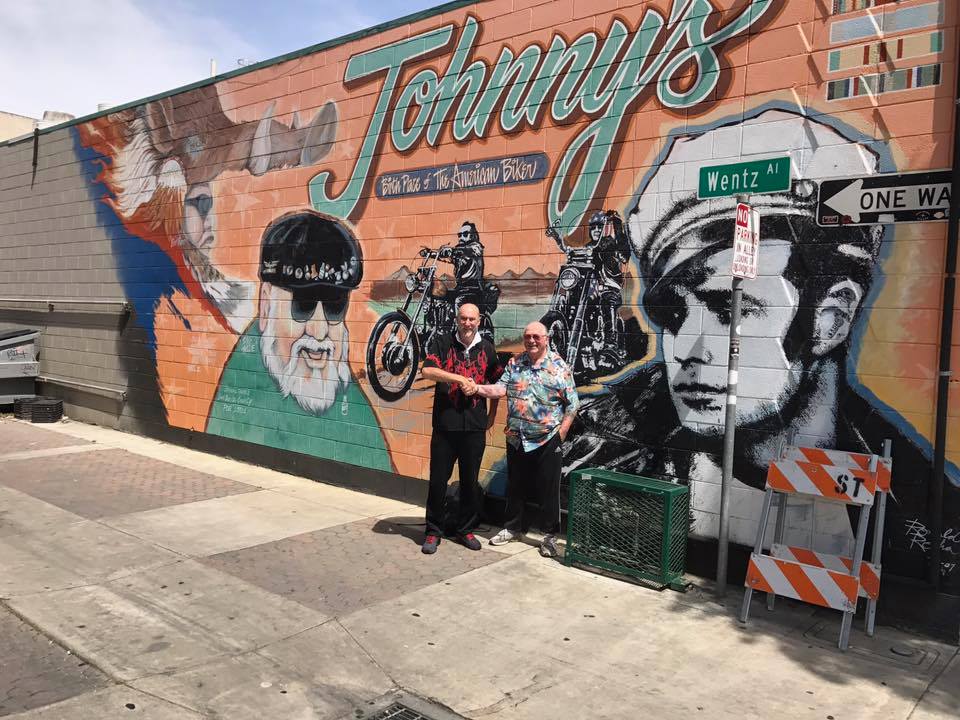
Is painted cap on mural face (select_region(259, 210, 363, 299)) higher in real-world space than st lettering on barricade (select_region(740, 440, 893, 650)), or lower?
higher

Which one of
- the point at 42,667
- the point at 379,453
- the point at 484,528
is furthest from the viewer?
the point at 379,453

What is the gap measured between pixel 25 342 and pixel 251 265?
6230 millimetres

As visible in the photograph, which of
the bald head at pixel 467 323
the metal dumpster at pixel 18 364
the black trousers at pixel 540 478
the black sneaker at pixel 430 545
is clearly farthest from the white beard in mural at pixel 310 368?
the metal dumpster at pixel 18 364

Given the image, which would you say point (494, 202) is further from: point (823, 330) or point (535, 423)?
point (823, 330)

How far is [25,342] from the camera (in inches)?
526

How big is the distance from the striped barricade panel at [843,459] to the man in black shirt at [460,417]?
2321 millimetres

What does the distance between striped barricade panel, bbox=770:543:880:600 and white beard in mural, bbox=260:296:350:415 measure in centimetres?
492

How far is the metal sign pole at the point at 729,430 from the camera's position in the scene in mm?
5312

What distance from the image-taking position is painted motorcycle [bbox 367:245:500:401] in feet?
24.7

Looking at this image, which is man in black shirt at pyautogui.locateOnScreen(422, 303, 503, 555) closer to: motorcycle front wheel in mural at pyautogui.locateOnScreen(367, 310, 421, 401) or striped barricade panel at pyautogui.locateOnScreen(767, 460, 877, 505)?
motorcycle front wheel in mural at pyautogui.locateOnScreen(367, 310, 421, 401)

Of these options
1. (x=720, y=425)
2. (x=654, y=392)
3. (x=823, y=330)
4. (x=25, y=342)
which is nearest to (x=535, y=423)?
(x=654, y=392)

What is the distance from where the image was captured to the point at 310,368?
891 centimetres

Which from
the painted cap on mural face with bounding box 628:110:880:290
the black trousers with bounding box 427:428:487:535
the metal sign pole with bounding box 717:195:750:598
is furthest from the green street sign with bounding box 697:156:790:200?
the black trousers with bounding box 427:428:487:535

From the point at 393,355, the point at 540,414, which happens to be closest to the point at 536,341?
the point at 540,414
